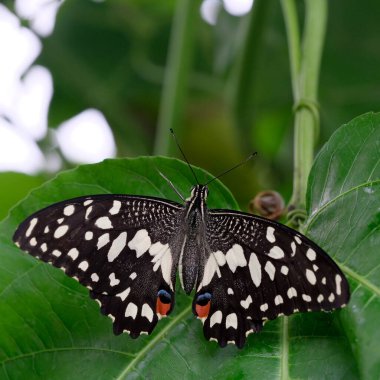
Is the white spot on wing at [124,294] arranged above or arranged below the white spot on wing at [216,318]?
above

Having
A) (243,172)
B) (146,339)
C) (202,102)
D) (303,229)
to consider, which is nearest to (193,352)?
(146,339)

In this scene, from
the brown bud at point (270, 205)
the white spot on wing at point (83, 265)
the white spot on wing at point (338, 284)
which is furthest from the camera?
the brown bud at point (270, 205)

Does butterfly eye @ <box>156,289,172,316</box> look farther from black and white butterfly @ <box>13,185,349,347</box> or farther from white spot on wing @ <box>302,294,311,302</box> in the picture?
white spot on wing @ <box>302,294,311,302</box>

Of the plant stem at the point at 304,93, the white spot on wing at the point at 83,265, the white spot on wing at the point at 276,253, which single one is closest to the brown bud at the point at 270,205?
the plant stem at the point at 304,93

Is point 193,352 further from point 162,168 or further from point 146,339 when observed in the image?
point 162,168

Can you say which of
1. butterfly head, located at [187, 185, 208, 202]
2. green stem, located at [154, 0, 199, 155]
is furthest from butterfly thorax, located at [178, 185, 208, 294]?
green stem, located at [154, 0, 199, 155]

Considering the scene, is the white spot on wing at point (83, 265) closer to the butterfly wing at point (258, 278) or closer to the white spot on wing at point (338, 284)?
the butterfly wing at point (258, 278)

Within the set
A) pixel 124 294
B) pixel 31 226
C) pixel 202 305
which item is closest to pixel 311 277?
pixel 202 305
